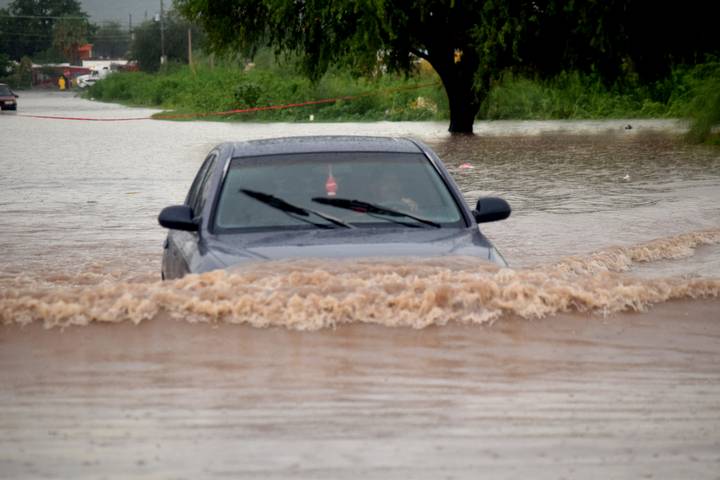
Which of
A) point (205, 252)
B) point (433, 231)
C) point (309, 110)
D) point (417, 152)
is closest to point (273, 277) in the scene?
point (205, 252)

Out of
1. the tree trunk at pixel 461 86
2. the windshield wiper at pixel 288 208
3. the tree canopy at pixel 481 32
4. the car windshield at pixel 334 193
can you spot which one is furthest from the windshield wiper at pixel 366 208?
the tree trunk at pixel 461 86

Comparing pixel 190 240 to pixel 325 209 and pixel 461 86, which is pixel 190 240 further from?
pixel 461 86

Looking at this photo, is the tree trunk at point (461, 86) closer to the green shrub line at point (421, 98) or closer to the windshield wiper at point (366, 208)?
the green shrub line at point (421, 98)

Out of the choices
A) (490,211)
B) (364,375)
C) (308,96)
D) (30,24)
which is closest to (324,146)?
(490,211)

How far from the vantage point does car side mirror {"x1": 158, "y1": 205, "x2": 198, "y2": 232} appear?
7.40 metres

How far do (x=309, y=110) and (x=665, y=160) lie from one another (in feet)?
98.2

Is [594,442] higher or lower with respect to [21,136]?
higher

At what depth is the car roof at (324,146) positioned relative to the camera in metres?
7.86

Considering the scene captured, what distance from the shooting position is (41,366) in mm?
6016

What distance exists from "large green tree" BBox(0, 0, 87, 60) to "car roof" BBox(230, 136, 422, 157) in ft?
549

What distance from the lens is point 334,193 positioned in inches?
298

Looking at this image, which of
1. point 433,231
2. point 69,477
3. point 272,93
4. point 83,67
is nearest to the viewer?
point 69,477

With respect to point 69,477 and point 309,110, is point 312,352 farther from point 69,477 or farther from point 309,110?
point 309,110

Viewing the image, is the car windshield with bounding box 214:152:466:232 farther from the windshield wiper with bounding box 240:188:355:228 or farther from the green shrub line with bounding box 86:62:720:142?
the green shrub line with bounding box 86:62:720:142
